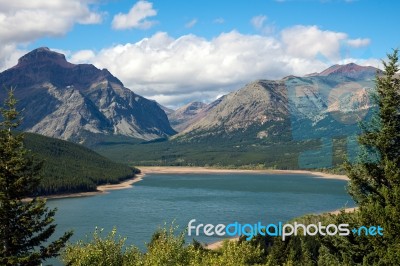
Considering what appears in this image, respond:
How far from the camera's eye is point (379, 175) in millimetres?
24234

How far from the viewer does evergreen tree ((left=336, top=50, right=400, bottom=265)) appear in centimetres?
2223

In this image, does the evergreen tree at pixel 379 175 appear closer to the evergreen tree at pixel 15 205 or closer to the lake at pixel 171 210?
the evergreen tree at pixel 15 205

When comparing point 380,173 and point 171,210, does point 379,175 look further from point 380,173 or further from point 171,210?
point 171,210

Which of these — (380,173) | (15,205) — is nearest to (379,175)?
(380,173)

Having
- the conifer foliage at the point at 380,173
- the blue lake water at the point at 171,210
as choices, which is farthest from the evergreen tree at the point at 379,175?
the blue lake water at the point at 171,210

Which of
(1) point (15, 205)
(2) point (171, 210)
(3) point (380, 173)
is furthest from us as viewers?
(2) point (171, 210)

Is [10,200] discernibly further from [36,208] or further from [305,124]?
[305,124]

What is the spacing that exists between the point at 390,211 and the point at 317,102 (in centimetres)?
1202

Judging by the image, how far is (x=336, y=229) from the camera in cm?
2492

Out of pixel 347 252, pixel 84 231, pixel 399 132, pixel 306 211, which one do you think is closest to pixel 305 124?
pixel 399 132

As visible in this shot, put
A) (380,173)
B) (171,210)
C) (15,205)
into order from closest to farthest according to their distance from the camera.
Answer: (380,173)
(15,205)
(171,210)

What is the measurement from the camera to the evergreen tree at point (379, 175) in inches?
875

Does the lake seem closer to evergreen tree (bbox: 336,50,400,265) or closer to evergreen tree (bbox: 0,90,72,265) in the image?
evergreen tree (bbox: 0,90,72,265)

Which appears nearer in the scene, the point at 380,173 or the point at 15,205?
the point at 380,173
